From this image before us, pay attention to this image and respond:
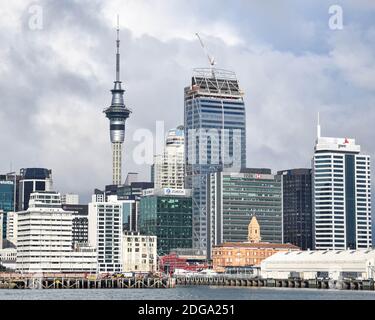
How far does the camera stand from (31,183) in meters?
182

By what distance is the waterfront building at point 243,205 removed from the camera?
18262cm

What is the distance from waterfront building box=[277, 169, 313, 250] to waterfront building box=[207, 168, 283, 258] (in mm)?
8544

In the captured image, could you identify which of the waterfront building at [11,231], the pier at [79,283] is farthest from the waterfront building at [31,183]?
the pier at [79,283]

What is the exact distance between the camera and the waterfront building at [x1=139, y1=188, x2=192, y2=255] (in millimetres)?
185625

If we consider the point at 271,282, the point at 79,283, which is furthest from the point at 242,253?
the point at 79,283

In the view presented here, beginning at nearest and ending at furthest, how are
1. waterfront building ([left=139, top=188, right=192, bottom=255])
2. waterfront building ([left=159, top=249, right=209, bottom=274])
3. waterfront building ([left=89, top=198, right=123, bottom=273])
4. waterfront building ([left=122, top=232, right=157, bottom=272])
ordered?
waterfront building ([left=89, top=198, right=123, bottom=273]), waterfront building ([left=122, top=232, right=157, bottom=272]), waterfront building ([left=159, top=249, right=209, bottom=274]), waterfront building ([left=139, top=188, right=192, bottom=255])

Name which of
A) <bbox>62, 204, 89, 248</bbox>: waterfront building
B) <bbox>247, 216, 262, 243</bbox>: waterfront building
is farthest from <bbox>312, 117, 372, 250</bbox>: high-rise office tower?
<bbox>62, 204, 89, 248</bbox>: waterfront building

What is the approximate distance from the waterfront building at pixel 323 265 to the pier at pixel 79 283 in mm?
14666

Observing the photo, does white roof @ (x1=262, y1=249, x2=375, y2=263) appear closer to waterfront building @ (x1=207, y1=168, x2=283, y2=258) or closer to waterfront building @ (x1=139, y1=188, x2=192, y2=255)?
waterfront building @ (x1=207, y1=168, x2=283, y2=258)

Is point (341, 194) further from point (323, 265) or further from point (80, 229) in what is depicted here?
point (323, 265)

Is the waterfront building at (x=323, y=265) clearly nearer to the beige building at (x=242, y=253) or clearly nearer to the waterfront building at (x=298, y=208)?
the beige building at (x=242, y=253)

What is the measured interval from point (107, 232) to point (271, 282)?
4855cm

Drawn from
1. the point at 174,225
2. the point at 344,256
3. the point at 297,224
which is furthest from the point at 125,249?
the point at 344,256
